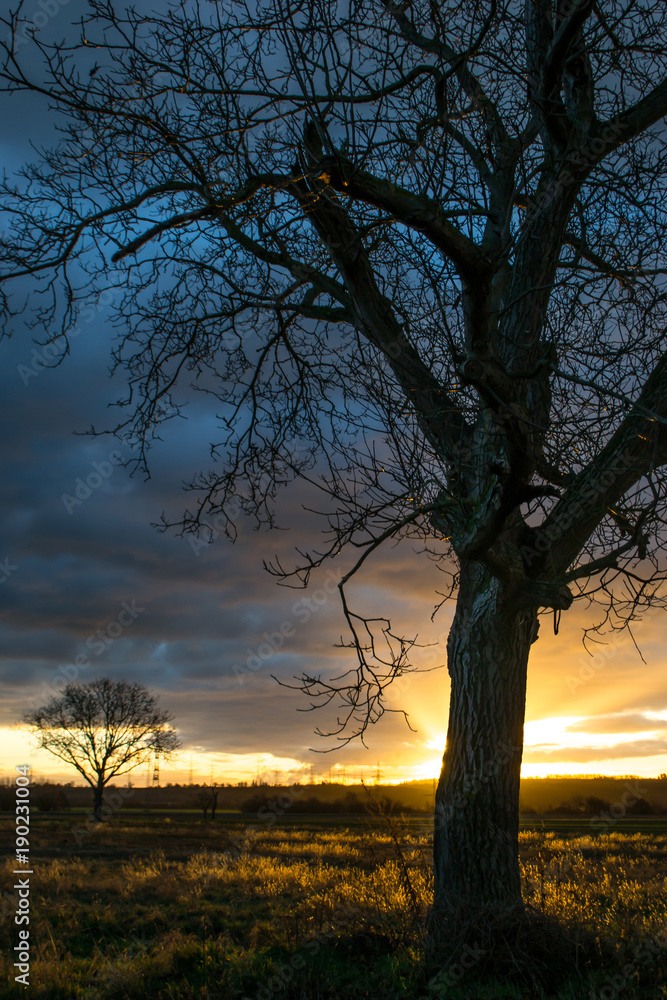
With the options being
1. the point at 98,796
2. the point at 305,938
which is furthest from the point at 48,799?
the point at 305,938

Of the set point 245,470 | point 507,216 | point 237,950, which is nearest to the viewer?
point 507,216

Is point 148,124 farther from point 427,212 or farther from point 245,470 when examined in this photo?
point 245,470

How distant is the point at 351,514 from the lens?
462 cm

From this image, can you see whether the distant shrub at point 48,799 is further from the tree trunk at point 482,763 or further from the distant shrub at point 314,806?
→ the tree trunk at point 482,763

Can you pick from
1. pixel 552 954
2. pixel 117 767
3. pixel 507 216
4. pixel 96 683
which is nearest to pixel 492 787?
pixel 552 954

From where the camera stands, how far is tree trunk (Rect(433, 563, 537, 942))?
486 centimetres

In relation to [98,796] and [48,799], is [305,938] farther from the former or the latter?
[48,799]

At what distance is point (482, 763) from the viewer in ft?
16.6

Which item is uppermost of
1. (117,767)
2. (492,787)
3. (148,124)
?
(148,124)

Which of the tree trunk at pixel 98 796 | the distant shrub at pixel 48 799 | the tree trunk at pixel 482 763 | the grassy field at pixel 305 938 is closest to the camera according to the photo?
the grassy field at pixel 305 938

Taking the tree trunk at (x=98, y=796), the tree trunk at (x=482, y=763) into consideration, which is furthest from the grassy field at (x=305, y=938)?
the tree trunk at (x=98, y=796)

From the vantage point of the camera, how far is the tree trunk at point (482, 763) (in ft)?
16.0

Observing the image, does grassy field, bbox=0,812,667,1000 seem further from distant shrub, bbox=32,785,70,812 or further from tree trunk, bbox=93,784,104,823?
distant shrub, bbox=32,785,70,812

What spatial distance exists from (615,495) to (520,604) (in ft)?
3.56
